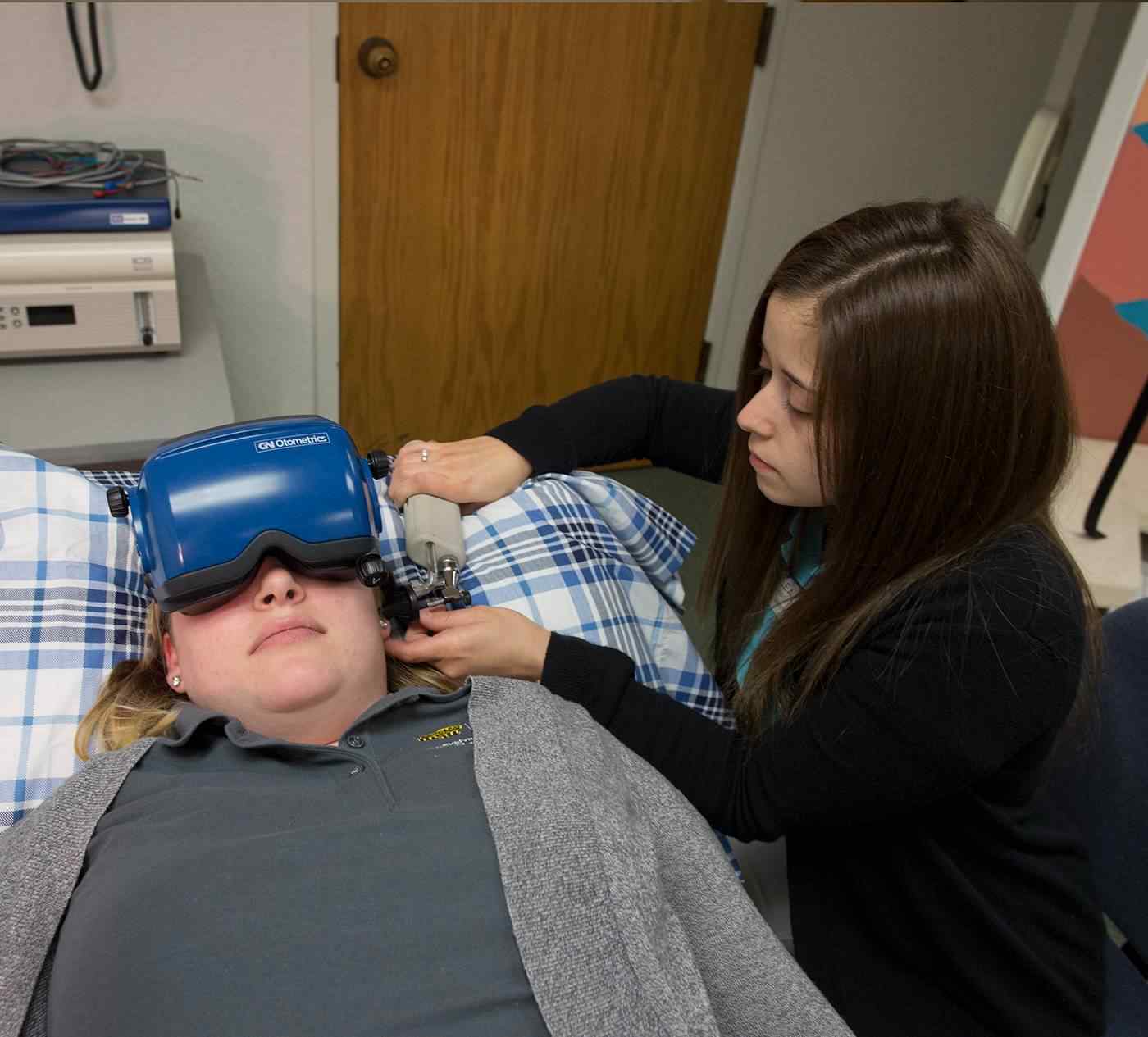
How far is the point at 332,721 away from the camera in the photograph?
111 cm

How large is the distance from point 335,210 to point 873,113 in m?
1.54

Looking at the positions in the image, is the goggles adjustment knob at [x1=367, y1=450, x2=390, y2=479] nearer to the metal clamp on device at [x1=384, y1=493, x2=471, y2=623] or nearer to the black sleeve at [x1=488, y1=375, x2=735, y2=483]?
the metal clamp on device at [x1=384, y1=493, x2=471, y2=623]

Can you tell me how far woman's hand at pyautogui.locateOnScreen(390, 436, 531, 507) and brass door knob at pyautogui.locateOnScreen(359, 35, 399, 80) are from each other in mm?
1330

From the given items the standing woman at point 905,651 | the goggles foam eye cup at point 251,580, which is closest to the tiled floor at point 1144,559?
the standing woman at point 905,651

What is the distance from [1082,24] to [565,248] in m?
1.30

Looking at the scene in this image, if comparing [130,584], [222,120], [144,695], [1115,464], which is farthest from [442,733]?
[222,120]

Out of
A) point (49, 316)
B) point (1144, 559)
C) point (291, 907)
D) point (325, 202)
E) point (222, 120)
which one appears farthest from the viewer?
point (325, 202)

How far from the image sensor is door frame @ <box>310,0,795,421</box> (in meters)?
2.29

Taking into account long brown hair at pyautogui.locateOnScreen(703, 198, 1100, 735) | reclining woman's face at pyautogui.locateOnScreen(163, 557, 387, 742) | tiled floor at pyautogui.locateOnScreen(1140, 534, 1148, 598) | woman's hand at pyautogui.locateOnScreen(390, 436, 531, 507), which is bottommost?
tiled floor at pyautogui.locateOnScreen(1140, 534, 1148, 598)

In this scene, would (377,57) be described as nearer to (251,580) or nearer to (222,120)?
(222,120)

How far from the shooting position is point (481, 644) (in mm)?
1116

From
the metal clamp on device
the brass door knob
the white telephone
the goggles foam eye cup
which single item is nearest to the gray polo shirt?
the goggles foam eye cup

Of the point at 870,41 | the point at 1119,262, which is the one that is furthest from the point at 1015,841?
the point at 870,41

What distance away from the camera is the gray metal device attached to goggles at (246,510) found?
101 cm
